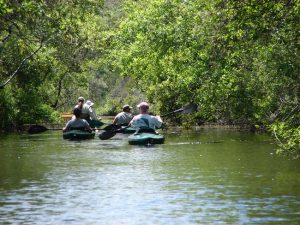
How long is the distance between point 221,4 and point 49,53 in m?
25.0

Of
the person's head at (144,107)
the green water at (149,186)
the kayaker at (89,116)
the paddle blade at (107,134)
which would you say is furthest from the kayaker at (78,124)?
the person's head at (144,107)

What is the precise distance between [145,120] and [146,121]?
0.26 feet

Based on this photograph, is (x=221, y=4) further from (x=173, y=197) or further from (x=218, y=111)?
(x=218, y=111)

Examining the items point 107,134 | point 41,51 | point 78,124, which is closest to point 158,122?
point 107,134

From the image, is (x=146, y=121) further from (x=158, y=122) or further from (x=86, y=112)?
(x=86, y=112)

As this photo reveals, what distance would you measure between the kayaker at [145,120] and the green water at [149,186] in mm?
983

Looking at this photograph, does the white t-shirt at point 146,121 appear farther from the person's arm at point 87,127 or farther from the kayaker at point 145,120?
the person's arm at point 87,127

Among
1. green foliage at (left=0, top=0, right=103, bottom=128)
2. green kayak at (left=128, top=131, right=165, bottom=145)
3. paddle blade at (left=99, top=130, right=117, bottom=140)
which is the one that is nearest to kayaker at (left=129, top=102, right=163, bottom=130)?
green kayak at (left=128, top=131, right=165, bottom=145)

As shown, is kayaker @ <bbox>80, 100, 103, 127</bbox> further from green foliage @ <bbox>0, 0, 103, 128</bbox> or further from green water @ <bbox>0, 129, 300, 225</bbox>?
green water @ <bbox>0, 129, 300, 225</bbox>

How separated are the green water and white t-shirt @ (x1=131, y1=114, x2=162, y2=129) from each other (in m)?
0.95

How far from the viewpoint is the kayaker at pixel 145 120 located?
2861cm

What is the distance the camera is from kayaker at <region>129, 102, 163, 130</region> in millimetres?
28609

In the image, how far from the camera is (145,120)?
28750mm

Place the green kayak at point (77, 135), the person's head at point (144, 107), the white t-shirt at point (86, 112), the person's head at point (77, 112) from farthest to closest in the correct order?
the white t-shirt at point (86, 112) < the green kayak at point (77, 135) < the person's head at point (77, 112) < the person's head at point (144, 107)
